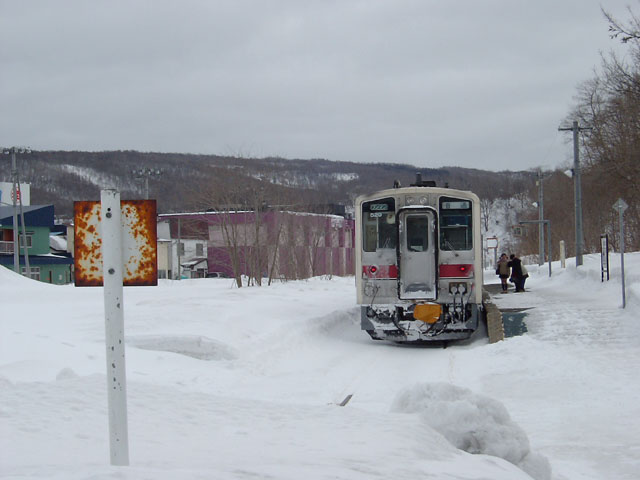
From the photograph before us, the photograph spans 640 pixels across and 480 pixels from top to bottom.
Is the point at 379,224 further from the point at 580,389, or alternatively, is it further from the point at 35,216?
the point at 35,216

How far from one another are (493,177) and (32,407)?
171818 millimetres

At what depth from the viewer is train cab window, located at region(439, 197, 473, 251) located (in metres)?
16.3

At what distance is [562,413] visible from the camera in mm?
9375

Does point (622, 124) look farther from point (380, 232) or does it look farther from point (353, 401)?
point (353, 401)

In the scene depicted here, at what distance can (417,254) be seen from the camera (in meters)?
16.2

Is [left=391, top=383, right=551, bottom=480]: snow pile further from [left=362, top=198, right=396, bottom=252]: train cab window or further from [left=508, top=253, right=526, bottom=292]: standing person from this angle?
[left=508, top=253, right=526, bottom=292]: standing person

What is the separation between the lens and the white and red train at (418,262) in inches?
637

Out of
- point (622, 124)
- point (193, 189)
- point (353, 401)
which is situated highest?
A: point (622, 124)

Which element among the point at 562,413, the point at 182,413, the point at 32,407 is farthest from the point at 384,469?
the point at 562,413

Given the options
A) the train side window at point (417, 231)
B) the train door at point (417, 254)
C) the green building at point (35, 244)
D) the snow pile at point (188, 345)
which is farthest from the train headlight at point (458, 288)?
the green building at point (35, 244)

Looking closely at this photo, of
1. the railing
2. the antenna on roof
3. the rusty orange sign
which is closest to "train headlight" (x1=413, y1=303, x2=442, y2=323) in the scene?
the antenna on roof

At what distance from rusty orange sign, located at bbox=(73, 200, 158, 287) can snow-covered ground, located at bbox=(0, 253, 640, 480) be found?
1.16 metres

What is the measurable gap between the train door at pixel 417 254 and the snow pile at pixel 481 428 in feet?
27.6

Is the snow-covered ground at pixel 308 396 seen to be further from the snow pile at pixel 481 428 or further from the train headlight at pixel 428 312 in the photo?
the train headlight at pixel 428 312
